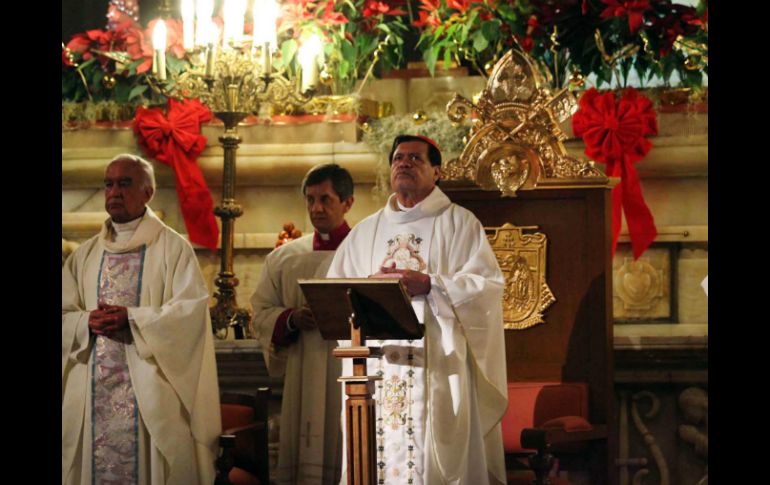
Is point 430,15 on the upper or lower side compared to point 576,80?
A: upper

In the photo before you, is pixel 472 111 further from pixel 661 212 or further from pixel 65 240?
pixel 65 240

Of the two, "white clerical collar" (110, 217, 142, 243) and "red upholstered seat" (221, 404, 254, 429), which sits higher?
"white clerical collar" (110, 217, 142, 243)

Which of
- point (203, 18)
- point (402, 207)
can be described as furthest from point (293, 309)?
point (203, 18)

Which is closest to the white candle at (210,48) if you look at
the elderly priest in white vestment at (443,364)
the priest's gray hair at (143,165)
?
the priest's gray hair at (143,165)

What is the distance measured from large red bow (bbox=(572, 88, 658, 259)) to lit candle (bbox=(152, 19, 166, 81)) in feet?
7.56

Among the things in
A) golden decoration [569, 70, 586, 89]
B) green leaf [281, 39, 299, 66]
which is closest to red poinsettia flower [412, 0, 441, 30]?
green leaf [281, 39, 299, 66]

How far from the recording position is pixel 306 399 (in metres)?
7.14

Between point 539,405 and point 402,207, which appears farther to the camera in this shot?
point 539,405

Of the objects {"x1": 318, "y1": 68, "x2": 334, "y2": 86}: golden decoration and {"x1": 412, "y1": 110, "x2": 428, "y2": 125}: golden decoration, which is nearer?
{"x1": 412, "y1": 110, "x2": 428, "y2": 125}: golden decoration

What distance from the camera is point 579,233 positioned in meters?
7.26

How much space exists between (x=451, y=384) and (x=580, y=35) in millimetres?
2504

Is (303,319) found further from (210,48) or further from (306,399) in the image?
(210,48)

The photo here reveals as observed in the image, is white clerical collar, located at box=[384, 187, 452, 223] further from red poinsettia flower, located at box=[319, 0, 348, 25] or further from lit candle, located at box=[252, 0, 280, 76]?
red poinsettia flower, located at box=[319, 0, 348, 25]

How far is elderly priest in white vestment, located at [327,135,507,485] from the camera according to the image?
6.23m
